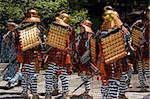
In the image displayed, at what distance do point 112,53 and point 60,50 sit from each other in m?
1.77

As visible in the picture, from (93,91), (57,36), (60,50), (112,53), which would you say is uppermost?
(57,36)

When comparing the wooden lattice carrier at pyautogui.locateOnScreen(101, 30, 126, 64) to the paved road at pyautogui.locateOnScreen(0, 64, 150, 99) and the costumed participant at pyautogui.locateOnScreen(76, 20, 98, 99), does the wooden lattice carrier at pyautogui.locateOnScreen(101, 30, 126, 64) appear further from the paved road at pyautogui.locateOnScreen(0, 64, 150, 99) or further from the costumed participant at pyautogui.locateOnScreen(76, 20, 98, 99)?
the paved road at pyautogui.locateOnScreen(0, 64, 150, 99)

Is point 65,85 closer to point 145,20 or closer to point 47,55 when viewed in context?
point 47,55

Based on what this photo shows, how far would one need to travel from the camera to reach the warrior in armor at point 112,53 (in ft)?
24.8

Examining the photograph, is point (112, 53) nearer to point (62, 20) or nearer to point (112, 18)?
point (112, 18)

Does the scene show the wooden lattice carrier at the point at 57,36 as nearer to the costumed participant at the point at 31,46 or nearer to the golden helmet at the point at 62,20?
the golden helmet at the point at 62,20

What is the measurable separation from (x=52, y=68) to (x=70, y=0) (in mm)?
8685

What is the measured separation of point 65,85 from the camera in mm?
9273

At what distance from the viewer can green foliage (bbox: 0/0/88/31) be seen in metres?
16.8

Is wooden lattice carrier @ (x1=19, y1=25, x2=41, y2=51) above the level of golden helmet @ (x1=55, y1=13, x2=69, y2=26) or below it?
below

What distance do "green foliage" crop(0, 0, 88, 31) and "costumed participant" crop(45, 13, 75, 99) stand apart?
23.3 feet

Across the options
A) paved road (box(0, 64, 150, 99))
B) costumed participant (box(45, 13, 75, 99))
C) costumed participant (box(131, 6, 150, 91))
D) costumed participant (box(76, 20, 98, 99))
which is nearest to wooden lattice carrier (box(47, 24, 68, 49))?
costumed participant (box(45, 13, 75, 99))

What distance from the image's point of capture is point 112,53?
7.55 m

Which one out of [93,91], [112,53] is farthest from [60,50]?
[93,91]
